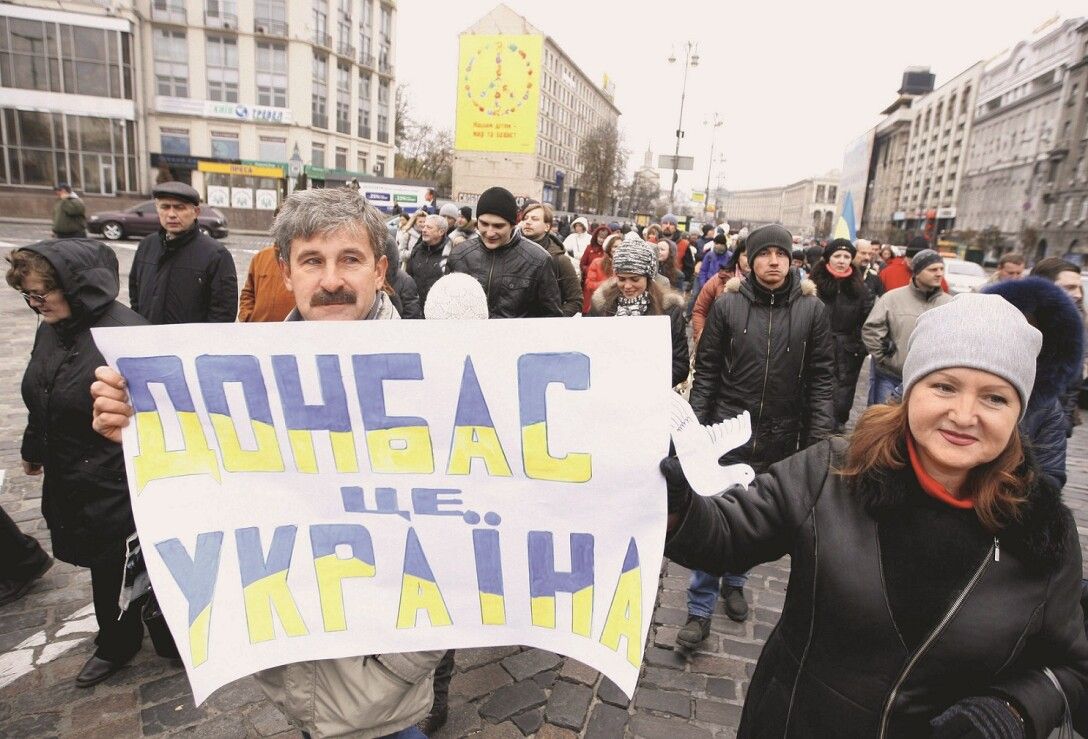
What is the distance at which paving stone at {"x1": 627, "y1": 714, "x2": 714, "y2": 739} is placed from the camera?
2.65 metres

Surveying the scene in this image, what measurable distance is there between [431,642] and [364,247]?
1058mm

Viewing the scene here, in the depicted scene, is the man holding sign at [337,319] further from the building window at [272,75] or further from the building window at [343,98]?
the building window at [343,98]

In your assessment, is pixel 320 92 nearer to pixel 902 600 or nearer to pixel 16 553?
pixel 16 553

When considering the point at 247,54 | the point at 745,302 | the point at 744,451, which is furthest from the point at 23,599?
the point at 247,54

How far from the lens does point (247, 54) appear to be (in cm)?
3956

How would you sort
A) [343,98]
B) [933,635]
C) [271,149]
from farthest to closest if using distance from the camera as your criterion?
[343,98] → [271,149] → [933,635]

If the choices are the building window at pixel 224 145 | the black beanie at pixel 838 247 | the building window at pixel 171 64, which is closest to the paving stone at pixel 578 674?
the black beanie at pixel 838 247

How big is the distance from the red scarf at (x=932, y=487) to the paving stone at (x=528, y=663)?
7.02 feet

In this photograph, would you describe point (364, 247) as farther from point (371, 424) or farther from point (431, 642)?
point (431, 642)

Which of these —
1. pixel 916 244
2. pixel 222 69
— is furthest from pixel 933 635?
pixel 222 69

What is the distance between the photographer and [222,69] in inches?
1551

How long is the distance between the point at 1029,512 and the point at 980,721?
44 cm

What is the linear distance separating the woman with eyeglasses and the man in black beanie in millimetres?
2117

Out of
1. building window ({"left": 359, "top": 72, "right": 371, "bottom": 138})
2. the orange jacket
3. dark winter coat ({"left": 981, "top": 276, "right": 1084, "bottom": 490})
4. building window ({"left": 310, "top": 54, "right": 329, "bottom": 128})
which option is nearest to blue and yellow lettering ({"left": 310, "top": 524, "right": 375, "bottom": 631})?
dark winter coat ({"left": 981, "top": 276, "right": 1084, "bottom": 490})
